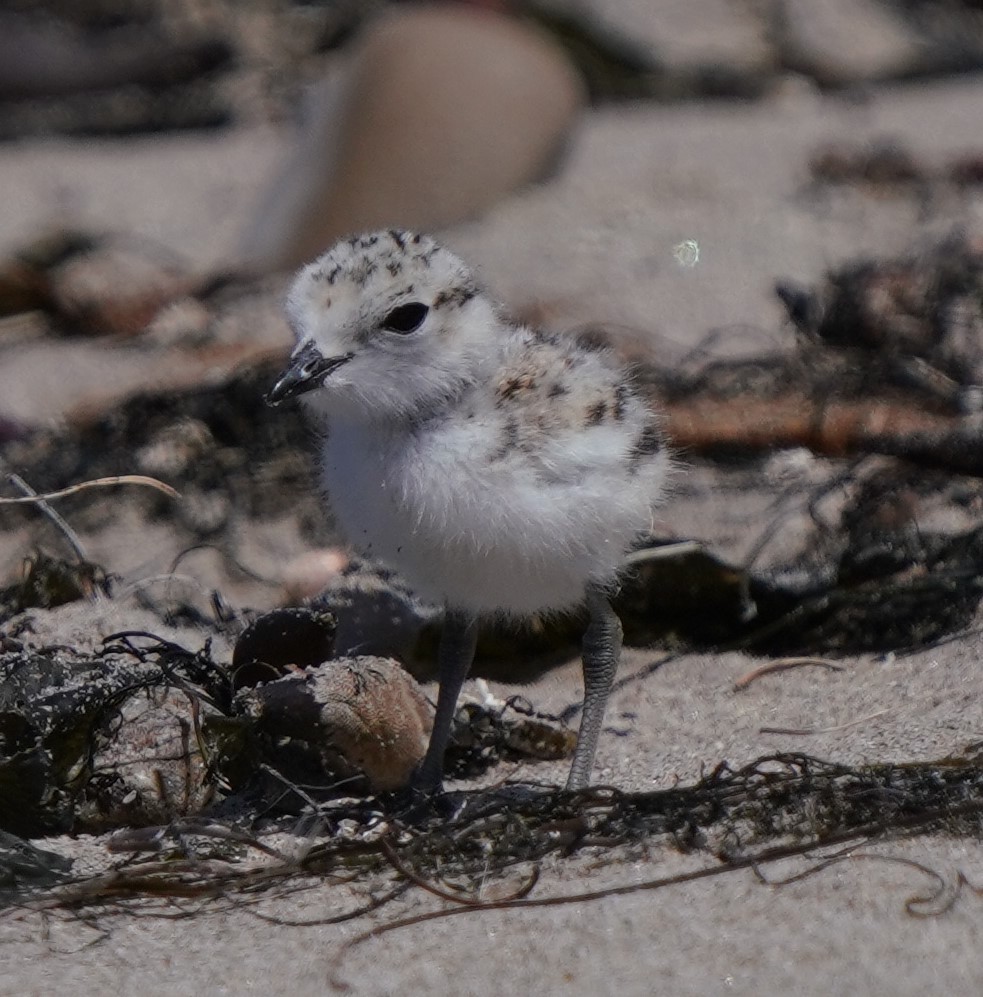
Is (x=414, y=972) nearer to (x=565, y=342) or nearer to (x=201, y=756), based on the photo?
(x=201, y=756)

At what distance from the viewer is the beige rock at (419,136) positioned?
5836mm

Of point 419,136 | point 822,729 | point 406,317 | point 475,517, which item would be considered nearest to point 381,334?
point 406,317

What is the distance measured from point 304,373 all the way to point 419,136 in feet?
12.0

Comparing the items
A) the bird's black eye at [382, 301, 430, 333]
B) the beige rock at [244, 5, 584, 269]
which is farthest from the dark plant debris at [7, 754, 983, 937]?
the beige rock at [244, 5, 584, 269]

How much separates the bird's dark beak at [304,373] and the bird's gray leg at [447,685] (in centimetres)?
54

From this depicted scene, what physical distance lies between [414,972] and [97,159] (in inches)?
244

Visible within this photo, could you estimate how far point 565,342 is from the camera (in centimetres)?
290

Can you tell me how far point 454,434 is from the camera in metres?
2.57

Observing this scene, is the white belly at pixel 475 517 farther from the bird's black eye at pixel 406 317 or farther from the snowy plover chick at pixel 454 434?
the bird's black eye at pixel 406 317

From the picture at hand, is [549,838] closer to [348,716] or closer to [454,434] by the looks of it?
[348,716]

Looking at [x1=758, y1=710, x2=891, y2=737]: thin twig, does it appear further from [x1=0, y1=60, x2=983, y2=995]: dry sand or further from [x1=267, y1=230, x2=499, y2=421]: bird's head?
[x1=267, y1=230, x2=499, y2=421]: bird's head

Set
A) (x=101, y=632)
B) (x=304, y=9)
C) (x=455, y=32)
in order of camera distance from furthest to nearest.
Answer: (x=304, y=9), (x=455, y=32), (x=101, y=632)

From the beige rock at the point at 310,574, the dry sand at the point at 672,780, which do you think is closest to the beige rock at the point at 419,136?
the dry sand at the point at 672,780

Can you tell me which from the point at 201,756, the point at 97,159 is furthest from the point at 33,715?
the point at 97,159
